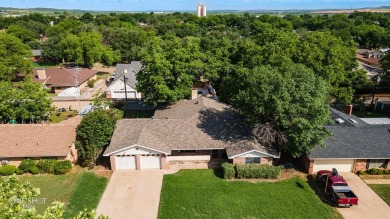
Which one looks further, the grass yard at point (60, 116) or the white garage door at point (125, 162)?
the grass yard at point (60, 116)

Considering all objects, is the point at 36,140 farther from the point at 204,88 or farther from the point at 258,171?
the point at 204,88

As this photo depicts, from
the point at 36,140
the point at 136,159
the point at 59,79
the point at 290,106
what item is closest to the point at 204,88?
the point at 136,159

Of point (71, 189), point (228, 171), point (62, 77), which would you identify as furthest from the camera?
point (62, 77)

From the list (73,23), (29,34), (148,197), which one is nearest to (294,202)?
(148,197)

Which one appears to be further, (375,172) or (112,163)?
(112,163)

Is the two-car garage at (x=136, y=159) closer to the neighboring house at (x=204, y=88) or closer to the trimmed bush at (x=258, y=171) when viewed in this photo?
the trimmed bush at (x=258, y=171)

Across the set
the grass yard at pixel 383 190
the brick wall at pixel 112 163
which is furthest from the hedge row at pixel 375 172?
the brick wall at pixel 112 163

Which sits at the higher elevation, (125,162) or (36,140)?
(36,140)

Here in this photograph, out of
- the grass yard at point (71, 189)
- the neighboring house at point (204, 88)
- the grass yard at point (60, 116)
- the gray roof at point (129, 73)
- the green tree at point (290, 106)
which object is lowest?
the grass yard at point (71, 189)
